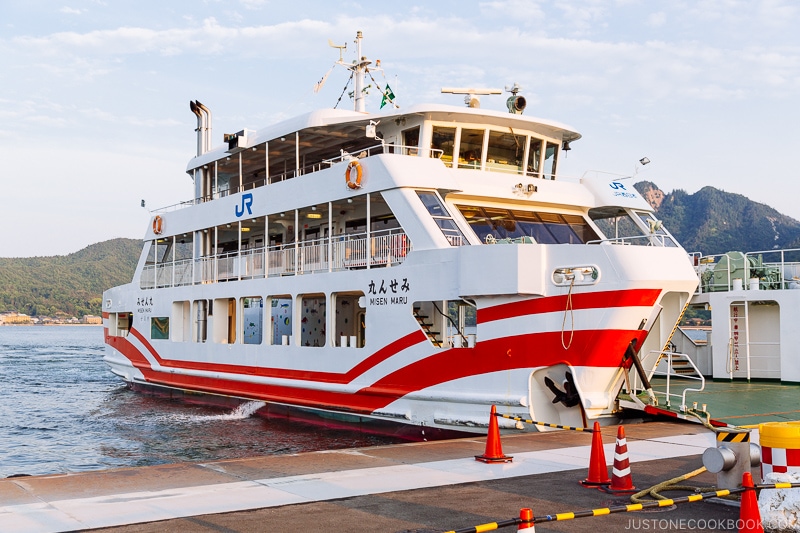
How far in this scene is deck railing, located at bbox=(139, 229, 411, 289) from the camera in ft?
44.7

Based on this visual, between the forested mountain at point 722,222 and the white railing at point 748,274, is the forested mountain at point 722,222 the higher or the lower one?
the higher one

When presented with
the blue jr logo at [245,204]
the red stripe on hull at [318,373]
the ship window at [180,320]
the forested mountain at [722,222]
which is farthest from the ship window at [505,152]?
the forested mountain at [722,222]

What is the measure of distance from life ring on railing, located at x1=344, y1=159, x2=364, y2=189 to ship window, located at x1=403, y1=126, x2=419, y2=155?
1185 millimetres

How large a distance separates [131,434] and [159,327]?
17.2 ft

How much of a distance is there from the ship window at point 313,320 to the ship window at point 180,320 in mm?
4484

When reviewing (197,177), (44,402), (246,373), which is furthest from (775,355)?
(44,402)

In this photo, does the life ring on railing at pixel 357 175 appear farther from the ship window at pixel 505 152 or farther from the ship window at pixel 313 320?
the ship window at pixel 313 320

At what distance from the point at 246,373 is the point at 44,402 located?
9.70 metres

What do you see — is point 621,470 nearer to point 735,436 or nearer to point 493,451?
point 735,436

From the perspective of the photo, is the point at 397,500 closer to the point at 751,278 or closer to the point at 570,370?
the point at 570,370

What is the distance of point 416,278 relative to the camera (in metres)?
12.3

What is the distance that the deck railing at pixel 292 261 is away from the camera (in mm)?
13609

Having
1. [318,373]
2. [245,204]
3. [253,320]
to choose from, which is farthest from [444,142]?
[253,320]

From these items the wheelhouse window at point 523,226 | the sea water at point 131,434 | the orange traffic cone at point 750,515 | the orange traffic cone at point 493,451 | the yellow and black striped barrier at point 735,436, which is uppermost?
the wheelhouse window at point 523,226
